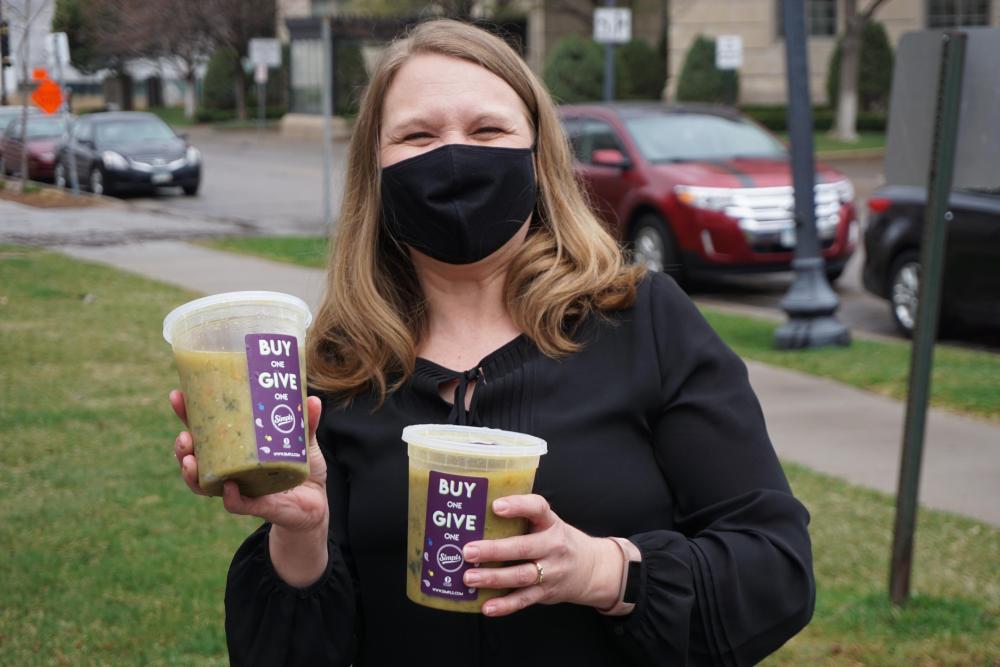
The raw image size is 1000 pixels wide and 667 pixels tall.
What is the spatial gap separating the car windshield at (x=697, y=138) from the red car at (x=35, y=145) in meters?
5.67

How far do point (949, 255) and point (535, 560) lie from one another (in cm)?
877

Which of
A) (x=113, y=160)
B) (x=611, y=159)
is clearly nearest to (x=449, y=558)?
(x=611, y=159)

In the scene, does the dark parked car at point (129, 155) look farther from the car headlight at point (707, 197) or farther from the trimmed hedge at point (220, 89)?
the trimmed hedge at point (220, 89)

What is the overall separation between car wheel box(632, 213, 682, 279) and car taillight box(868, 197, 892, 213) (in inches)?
81.5

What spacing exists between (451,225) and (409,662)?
721 mm

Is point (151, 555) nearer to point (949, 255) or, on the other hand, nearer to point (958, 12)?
point (949, 255)

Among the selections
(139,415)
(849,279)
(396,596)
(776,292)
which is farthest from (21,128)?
(849,279)

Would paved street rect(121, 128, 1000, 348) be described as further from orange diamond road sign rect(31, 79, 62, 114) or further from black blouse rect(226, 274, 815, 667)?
orange diamond road sign rect(31, 79, 62, 114)

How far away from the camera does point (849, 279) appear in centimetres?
1419

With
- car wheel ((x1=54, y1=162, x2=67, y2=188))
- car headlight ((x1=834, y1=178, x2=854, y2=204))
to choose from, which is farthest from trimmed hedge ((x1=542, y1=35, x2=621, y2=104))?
car headlight ((x1=834, y1=178, x2=854, y2=204))

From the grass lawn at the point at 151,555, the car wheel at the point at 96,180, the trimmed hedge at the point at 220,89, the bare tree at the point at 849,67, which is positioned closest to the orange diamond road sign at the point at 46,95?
the grass lawn at the point at 151,555

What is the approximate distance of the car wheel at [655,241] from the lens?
1259 centimetres

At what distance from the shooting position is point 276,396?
178 cm

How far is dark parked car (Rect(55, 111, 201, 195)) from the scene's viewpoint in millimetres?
22422
